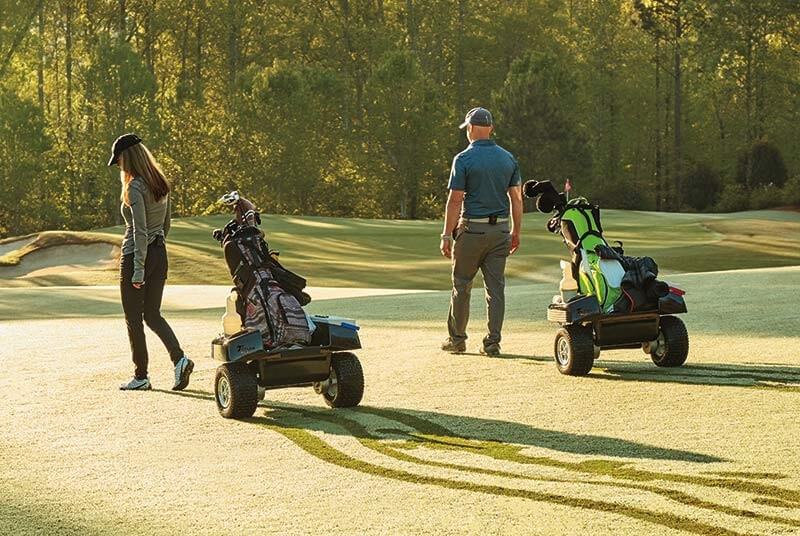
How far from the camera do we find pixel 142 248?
1210cm

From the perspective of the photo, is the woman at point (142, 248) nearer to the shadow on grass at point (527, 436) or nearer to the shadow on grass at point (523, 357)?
the shadow on grass at point (527, 436)

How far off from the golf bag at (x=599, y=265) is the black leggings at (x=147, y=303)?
3.45 m

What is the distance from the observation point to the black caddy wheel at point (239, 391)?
10.5m

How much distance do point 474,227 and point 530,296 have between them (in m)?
7.93

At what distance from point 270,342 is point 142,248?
202 cm

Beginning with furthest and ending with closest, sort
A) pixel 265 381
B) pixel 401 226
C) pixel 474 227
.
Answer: pixel 401 226
pixel 474 227
pixel 265 381

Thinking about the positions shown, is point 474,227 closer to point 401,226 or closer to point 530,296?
point 530,296

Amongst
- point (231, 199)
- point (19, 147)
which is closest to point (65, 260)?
point (19, 147)

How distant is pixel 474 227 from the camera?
14.0 metres

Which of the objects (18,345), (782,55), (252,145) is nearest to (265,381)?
(18,345)

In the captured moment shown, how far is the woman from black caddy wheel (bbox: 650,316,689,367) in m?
4.28

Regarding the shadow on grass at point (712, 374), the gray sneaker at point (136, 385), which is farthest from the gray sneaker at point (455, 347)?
the gray sneaker at point (136, 385)

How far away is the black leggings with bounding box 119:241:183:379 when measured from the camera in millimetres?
12344

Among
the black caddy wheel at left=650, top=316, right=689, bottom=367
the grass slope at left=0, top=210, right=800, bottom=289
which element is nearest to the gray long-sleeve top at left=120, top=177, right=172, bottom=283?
the black caddy wheel at left=650, top=316, right=689, bottom=367
